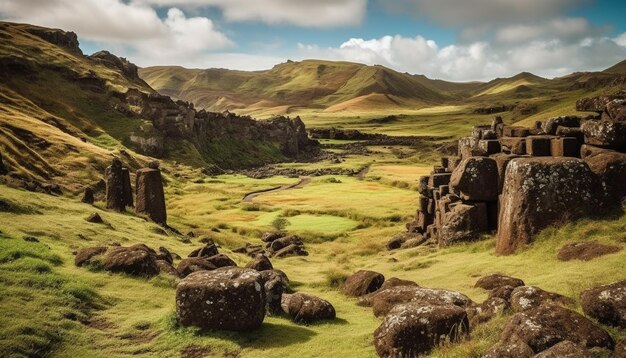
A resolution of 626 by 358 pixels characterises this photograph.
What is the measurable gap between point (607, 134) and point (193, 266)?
22665 millimetres

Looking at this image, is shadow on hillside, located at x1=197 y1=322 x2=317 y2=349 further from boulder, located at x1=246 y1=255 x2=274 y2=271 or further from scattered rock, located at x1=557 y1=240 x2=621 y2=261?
scattered rock, located at x1=557 y1=240 x2=621 y2=261

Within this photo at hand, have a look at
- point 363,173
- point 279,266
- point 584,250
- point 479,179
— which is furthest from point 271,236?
point 363,173

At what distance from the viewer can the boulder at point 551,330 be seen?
1100 cm

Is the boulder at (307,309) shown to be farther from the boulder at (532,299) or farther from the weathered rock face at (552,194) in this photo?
the weathered rock face at (552,194)

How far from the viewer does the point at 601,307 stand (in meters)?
12.3

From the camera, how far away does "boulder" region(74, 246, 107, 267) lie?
22344 mm

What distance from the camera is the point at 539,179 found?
23938 millimetres

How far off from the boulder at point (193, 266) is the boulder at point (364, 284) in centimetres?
693

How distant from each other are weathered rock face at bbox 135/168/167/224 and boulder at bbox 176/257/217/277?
21402 mm

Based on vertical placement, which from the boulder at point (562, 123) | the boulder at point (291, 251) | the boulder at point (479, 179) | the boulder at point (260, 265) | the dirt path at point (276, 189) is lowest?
the dirt path at point (276, 189)

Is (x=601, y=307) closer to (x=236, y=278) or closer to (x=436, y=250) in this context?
(x=236, y=278)

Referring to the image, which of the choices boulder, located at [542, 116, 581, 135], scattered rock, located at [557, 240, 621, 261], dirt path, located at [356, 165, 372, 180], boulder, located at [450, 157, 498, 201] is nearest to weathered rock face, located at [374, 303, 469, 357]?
scattered rock, located at [557, 240, 621, 261]

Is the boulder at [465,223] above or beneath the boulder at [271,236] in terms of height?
above

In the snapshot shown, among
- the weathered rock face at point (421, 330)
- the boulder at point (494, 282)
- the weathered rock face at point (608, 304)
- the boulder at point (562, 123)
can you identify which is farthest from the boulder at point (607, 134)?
the weathered rock face at point (421, 330)
